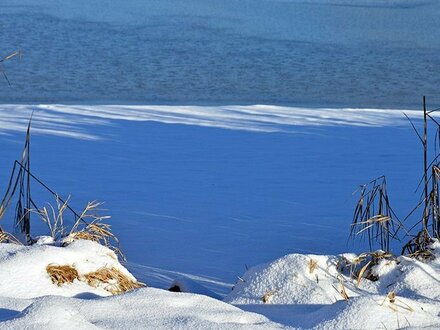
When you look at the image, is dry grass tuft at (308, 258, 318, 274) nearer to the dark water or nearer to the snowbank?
the snowbank

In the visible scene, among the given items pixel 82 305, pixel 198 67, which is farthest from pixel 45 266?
pixel 198 67

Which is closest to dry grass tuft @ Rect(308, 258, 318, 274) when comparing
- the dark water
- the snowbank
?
the snowbank

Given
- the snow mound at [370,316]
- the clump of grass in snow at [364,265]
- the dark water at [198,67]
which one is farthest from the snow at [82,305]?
the dark water at [198,67]

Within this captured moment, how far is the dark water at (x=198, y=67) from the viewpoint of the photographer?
8.56 metres

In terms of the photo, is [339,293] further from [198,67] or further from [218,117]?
[198,67]

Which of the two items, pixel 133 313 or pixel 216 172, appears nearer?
pixel 133 313

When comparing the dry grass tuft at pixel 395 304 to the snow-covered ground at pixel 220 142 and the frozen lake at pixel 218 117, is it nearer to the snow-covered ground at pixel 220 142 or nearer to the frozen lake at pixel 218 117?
the snow-covered ground at pixel 220 142

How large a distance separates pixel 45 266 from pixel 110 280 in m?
0.26

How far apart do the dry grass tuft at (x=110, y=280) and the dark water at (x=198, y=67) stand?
5.73 metres

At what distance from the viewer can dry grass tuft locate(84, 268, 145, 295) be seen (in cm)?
248

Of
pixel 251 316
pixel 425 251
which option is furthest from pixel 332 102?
pixel 251 316

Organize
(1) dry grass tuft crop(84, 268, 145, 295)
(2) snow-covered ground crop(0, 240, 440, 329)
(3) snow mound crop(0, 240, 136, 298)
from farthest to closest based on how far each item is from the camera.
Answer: (1) dry grass tuft crop(84, 268, 145, 295), (3) snow mound crop(0, 240, 136, 298), (2) snow-covered ground crop(0, 240, 440, 329)

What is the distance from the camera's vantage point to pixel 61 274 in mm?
2367

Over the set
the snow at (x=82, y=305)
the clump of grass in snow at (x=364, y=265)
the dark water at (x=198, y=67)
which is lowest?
the clump of grass in snow at (x=364, y=265)
